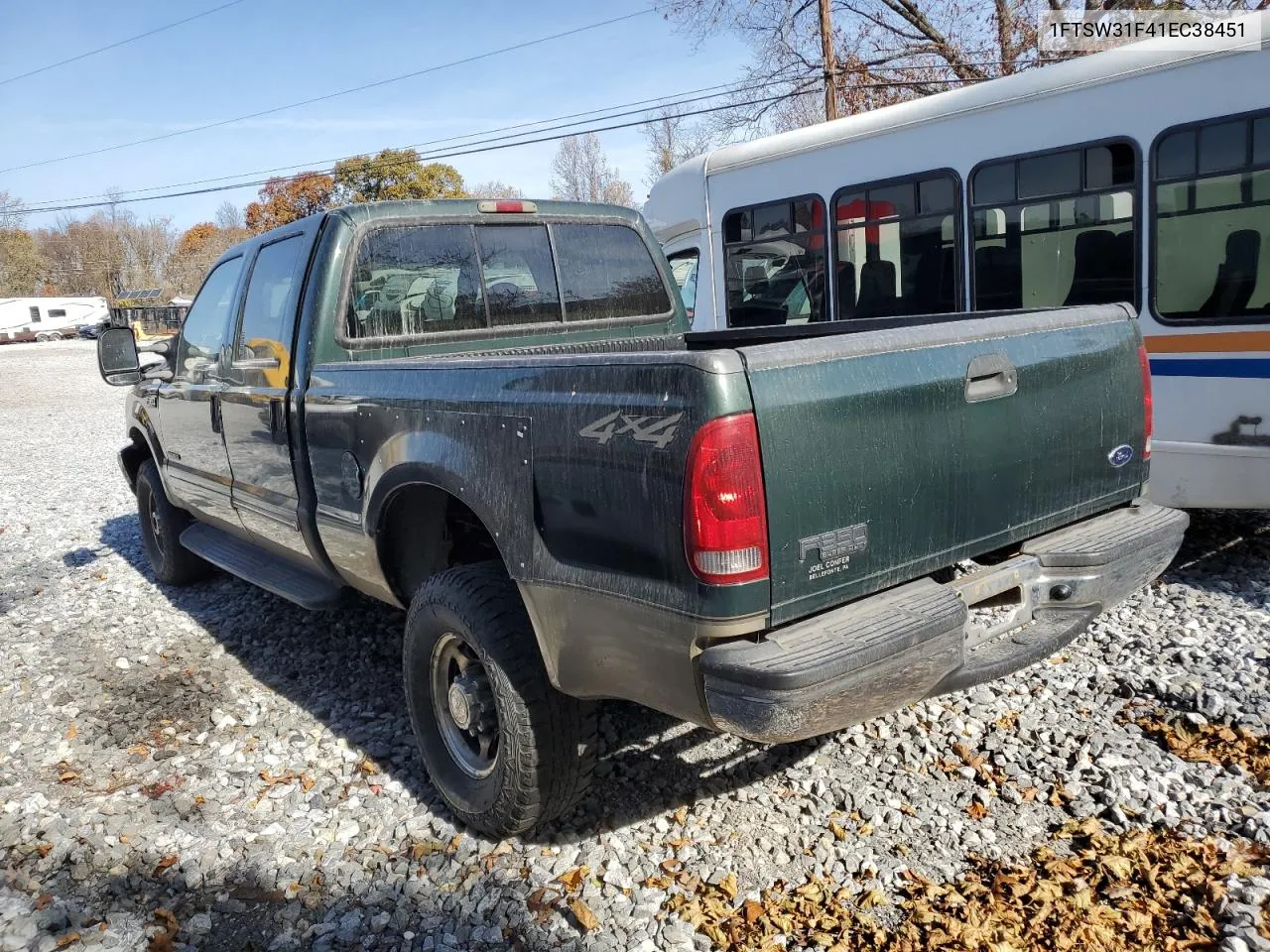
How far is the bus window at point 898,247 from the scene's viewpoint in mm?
7332

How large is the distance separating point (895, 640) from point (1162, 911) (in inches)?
44.4

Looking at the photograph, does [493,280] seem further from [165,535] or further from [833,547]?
[165,535]

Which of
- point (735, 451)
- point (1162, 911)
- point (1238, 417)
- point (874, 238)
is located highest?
point (874, 238)

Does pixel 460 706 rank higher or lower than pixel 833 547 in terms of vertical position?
lower

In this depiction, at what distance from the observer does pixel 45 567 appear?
7.25m

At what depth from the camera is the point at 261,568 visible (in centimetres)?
492

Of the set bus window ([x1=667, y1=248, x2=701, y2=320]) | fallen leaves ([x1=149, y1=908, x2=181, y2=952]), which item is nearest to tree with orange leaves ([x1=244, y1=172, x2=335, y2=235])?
bus window ([x1=667, y1=248, x2=701, y2=320])

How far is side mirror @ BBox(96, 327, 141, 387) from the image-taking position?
18.8 feet

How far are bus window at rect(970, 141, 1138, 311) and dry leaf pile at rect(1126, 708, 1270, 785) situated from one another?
3266 mm

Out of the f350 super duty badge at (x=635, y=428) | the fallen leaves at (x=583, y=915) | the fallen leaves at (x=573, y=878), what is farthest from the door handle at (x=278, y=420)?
the fallen leaves at (x=583, y=915)

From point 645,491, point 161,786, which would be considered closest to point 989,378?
point 645,491

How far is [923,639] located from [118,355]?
517cm

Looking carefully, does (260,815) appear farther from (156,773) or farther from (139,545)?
(139,545)

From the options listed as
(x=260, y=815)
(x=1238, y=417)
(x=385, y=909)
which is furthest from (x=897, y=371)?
(x=1238, y=417)
